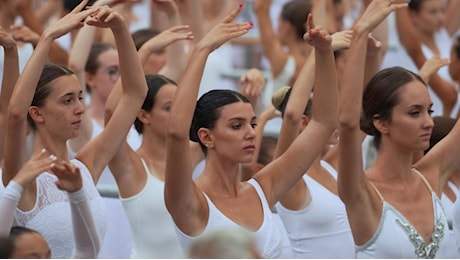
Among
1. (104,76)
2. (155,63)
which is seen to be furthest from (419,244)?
(155,63)

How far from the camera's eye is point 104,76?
6883mm

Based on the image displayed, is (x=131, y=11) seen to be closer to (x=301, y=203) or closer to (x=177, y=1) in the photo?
(x=177, y=1)

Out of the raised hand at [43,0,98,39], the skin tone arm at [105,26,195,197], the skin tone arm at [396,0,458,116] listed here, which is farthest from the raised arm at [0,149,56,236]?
the skin tone arm at [396,0,458,116]

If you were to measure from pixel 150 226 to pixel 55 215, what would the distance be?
758 millimetres

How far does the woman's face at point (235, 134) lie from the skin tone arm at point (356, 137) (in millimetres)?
374

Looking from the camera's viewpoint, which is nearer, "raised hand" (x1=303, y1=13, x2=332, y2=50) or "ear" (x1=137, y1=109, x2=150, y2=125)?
"raised hand" (x1=303, y1=13, x2=332, y2=50)

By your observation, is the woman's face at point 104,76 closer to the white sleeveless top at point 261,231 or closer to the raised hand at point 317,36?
the white sleeveless top at point 261,231

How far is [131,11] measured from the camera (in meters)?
9.88

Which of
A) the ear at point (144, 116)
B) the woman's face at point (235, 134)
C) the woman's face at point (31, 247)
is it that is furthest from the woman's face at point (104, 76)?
the woman's face at point (31, 247)

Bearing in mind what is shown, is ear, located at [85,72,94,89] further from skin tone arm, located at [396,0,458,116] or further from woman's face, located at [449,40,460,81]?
woman's face, located at [449,40,460,81]

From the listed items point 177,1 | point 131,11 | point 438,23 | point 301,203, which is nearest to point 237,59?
point 131,11

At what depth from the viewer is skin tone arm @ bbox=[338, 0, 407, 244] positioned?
15.5ft

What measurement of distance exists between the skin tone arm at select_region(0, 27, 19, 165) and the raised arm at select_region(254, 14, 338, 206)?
1074 millimetres

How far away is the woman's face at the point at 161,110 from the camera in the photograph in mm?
5824
